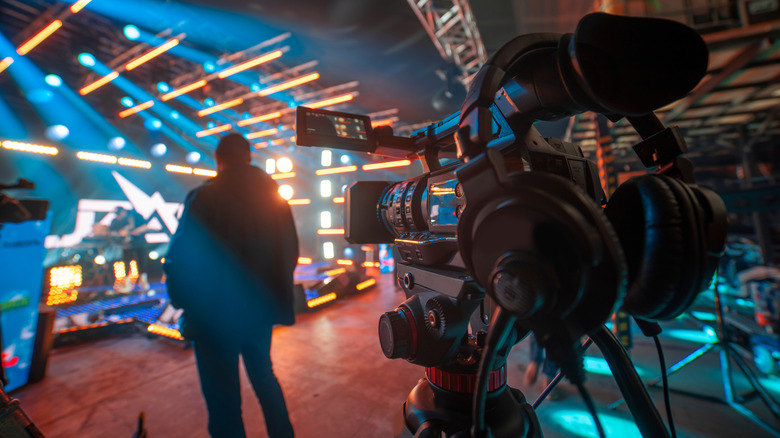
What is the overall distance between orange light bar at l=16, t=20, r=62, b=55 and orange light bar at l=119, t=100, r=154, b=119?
202 centimetres

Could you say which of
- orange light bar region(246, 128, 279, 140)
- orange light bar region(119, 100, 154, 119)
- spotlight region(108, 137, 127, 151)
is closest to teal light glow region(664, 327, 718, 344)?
orange light bar region(246, 128, 279, 140)

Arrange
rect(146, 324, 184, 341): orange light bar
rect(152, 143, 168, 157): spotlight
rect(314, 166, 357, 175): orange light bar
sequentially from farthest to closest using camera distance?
rect(152, 143, 168, 157): spotlight → rect(314, 166, 357, 175): orange light bar → rect(146, 324, 184, 341): orange light bar

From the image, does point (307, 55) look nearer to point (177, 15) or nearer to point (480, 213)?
point (177, 15)

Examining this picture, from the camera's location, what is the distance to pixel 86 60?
232 inches

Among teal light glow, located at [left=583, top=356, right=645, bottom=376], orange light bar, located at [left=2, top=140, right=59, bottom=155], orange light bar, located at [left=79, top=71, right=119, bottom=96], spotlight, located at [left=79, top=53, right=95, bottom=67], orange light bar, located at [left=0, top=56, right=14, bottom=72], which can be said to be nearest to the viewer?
teal light glow, located at [left=583, top=356, right=645, bottom=376]

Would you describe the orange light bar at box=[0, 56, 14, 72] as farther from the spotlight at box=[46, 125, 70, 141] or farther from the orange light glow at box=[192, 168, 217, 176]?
the orange light glow at box=[192, 168, 217, 176]

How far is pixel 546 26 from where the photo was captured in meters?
4.55

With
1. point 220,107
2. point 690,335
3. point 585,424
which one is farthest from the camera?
point 220,107

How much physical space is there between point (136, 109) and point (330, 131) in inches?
396

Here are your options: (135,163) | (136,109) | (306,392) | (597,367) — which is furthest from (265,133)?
(597,367)

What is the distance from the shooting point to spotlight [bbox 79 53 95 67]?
5799 millimetres

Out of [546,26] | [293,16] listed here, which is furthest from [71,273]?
[546,26]

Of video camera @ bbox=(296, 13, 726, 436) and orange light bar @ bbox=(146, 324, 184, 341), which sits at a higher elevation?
video camera @ bbox=(296, 13, 726, 436)

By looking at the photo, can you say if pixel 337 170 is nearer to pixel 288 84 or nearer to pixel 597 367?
pixel 288 84
